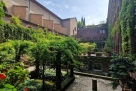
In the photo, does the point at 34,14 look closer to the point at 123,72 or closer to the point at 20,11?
the point at 20,11

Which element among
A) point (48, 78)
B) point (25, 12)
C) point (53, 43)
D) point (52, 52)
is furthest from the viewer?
point (25, 12)

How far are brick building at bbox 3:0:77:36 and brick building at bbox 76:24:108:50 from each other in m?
4.18

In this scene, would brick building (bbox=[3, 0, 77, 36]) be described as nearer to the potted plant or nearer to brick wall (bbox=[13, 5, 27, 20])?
brick wall (bbox=[13, 5, 27, 20])

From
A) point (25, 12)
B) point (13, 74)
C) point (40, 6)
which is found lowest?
point (13, 74)

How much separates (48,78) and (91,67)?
718cm

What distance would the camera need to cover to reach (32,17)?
722 inches

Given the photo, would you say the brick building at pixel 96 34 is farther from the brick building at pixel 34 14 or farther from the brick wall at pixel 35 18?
the brick wall at pixel 35 18

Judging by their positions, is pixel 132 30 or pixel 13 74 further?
pixel 132 30

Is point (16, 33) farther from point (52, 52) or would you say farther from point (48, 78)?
point (52, 52)

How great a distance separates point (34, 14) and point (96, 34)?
1690cm

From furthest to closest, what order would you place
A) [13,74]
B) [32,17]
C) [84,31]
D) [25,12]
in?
[84,31]
[32,17]
[25,12]
[13,74]

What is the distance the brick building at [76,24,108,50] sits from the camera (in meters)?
25.4

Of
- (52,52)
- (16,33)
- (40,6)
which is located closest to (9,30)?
(16,33)

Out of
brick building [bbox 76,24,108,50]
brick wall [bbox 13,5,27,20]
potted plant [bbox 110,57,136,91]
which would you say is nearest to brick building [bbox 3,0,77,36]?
brick wall [bbox 13,5,27,20]
